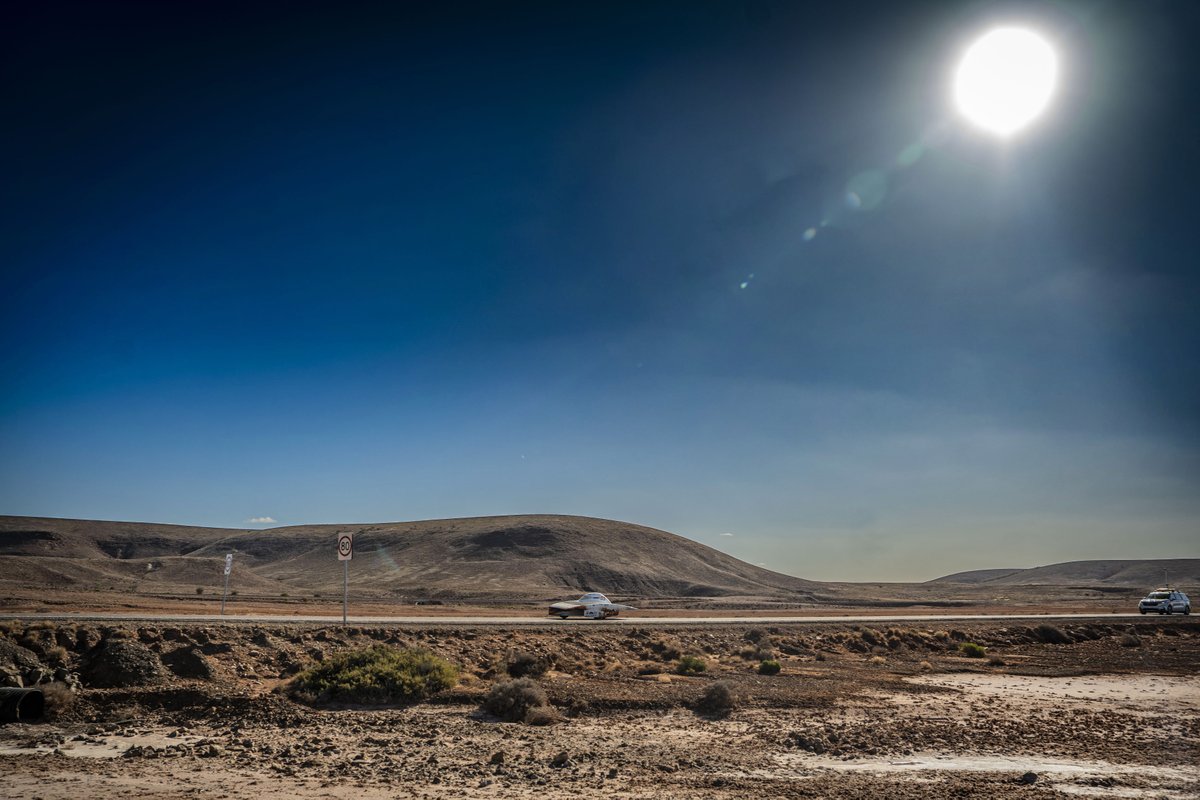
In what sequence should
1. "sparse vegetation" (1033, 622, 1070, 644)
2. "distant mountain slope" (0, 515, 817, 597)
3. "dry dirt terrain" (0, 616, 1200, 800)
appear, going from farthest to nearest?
1. "distant mountain slope" (0, 515, 817, 597)
2. "sparse vegetation" (1033, 622, 1070, 644)
3. "dry dirt terrain" (0, 616, 1200, 800)

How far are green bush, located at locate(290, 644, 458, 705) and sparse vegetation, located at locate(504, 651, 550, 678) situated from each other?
90.7 inches

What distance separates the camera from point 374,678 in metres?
16.9

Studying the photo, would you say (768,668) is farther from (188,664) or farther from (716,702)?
(188,664)

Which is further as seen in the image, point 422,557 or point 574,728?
point 422,557

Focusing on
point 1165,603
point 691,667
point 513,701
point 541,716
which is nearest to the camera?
point 541,716

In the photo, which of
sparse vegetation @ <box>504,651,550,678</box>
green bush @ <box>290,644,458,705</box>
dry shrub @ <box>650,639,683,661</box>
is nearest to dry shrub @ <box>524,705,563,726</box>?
green bush @ <box>290,644,458,705</box>

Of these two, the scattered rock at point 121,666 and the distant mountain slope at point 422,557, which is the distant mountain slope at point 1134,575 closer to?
the distant mountain slope at point 422,557

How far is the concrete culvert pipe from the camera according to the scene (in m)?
13.3

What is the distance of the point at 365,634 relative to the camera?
76.2ft

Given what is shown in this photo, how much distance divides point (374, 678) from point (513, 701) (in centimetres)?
375

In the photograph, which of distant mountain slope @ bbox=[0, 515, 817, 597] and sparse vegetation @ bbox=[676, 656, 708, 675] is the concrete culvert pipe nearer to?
sparse vegetation @ bbox=[676, 656, 708, 675]

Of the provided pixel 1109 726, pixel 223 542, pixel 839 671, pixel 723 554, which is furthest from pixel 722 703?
pixel 223 542

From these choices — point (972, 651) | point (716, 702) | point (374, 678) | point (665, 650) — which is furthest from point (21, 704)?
point (972, 651)

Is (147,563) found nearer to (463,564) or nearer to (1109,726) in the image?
(463,564)
